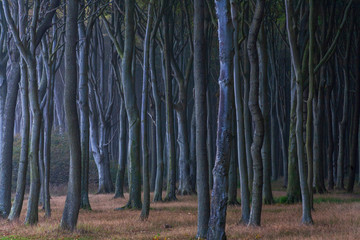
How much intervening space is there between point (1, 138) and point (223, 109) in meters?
9.12

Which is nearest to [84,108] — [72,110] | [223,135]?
[72,110]

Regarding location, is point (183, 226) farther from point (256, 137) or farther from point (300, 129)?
point (300, 129)

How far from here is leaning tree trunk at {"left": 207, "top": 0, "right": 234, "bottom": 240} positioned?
8.80 m

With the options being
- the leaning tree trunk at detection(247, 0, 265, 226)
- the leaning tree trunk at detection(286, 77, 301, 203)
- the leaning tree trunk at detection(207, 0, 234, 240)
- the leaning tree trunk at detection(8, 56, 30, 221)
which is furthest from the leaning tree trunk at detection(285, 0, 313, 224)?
the leaning tree trunk at detection(8, 56, 30, 221)

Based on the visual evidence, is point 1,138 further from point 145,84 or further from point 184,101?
point 184,101

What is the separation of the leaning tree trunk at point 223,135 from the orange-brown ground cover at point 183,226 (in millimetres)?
1455

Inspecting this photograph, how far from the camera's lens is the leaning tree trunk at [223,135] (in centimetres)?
880

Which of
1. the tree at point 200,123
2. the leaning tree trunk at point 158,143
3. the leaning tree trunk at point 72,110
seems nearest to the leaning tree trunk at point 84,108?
the leaning tree trunk at point 158,143

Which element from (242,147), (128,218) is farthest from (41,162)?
(242,147)

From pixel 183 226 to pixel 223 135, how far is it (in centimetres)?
406

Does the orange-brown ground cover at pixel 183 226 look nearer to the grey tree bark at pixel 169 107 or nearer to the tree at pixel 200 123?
the tree at pixel 200 123

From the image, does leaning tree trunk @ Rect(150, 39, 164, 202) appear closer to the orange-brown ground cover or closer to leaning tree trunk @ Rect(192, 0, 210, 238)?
the orange-brown ground cover

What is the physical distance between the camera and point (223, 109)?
9.11 meters

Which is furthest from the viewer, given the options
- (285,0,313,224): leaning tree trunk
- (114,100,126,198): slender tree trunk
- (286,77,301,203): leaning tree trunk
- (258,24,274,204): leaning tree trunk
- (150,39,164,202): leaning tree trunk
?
(114,100,126,198): slender tree trunk
